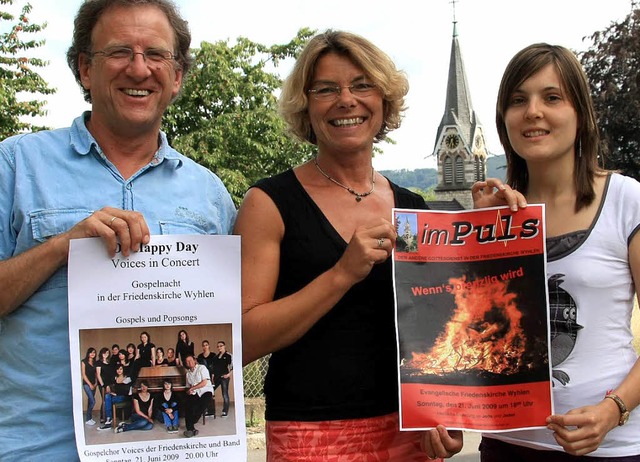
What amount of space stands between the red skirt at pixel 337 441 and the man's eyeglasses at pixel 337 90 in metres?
1.10

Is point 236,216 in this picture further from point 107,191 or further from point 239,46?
point 239,46

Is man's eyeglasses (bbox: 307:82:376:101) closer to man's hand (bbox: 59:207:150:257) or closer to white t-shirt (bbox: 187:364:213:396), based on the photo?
man's hand (bbox: 59:207:150:257)

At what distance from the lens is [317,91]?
8.29ft

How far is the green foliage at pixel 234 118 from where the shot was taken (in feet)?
68.5

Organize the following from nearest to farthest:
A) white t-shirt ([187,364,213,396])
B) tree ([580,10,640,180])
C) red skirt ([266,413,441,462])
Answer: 1. white t-shirt ([187,364,213,396])
2. red skirt ([266,413,441,462])
3. tree ([580,10,640,180])

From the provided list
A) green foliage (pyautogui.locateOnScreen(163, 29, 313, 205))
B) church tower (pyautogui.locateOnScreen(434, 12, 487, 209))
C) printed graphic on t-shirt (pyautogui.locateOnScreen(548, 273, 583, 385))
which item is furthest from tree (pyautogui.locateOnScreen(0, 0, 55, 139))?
church tower (pyautogui.locateOnScreen(434, 12, 487, 209))

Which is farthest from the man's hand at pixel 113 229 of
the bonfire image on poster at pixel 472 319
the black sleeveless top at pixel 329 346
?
the bonfire image on poster at pixel 472 319

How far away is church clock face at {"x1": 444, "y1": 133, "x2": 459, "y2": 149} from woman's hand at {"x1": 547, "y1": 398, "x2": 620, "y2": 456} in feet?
235

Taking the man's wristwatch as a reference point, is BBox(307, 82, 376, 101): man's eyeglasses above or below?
above

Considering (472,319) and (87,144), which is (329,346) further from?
(87,144)

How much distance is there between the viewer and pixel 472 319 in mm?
2229

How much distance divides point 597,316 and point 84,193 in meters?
1.56

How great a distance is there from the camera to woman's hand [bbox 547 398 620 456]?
2061 millimetres

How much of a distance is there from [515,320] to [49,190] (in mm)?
1419
